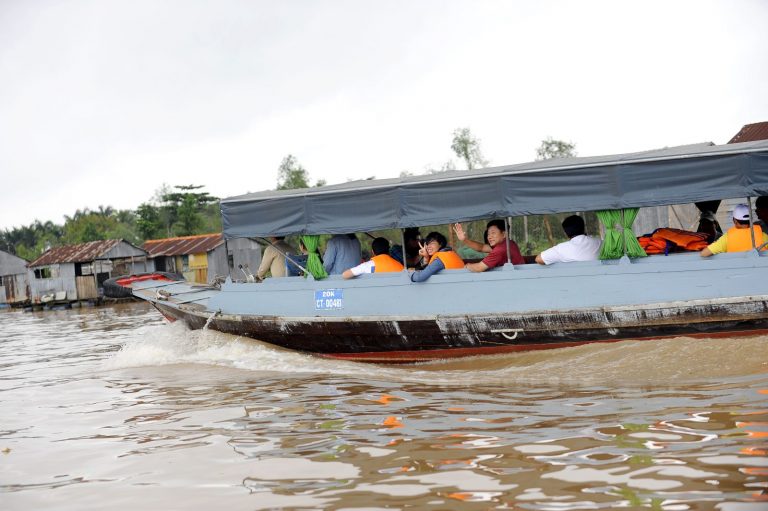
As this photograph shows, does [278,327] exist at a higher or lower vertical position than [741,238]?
lower

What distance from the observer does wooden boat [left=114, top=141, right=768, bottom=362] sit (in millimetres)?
7883

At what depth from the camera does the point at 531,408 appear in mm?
6215

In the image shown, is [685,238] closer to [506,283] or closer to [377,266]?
[506,283]

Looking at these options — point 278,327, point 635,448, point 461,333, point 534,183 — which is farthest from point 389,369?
point 635,448

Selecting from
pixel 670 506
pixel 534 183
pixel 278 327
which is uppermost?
pixel 534 183

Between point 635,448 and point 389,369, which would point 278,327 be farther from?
point 635,448

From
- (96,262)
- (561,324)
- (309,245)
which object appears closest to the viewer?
(561,324)

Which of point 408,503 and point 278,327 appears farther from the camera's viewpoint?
point 278,327

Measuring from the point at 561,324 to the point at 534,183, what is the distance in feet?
5.13

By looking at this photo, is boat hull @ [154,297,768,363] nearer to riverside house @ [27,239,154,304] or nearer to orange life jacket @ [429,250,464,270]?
orange life jacket @ [429,250,464,270]

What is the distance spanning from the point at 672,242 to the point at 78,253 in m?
35.8

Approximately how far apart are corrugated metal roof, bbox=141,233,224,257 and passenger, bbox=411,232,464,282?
28.6 meters

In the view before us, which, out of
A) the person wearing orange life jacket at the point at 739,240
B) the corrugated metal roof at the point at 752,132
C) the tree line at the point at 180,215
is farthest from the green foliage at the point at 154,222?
the person wearing orange life jacket at the point at 739,240

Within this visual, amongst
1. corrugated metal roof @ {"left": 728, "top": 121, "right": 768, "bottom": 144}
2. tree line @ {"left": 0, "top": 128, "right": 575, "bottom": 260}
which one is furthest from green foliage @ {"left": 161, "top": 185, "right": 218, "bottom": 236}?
corrugated metal roof @ {"left": 728, "top": 121, "right": 768, "bottom": 144}
